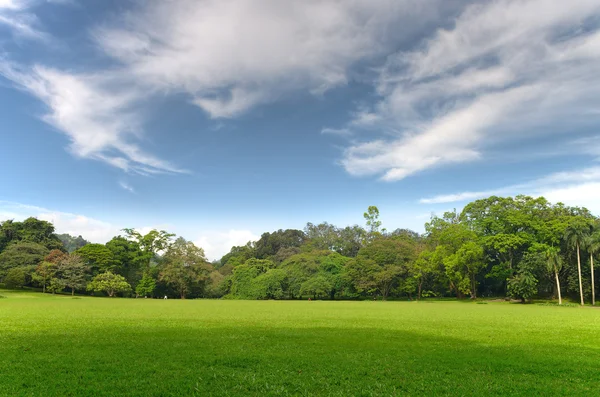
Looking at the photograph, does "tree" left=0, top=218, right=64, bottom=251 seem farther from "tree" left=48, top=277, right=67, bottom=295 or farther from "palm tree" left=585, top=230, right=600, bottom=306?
"palm tree" left=585, top=230, right=600, bottom=306

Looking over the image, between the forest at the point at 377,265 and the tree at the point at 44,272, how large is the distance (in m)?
0.19

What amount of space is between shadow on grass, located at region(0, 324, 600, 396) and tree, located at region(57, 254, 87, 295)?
2237 inches

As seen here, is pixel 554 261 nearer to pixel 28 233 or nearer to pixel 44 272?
pixel 44 272

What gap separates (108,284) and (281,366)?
6485 centimetres

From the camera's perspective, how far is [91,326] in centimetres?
1770

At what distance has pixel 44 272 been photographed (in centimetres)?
6225

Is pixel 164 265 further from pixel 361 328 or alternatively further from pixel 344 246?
pixel 361 328

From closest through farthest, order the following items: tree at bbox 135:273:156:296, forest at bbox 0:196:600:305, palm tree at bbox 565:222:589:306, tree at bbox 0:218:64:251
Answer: palm tree at bbox 565:222:589:306, forest at bbox 0:196:600:305, tree at bbox 135:273:156:296, tree at bbox 0:218:64:251

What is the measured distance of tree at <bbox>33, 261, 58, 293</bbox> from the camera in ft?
205

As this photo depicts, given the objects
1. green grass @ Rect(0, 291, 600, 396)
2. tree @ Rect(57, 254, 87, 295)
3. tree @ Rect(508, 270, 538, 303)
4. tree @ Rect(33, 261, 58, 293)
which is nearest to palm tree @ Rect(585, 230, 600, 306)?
tree @ Rect(508, 270, 538, 303)

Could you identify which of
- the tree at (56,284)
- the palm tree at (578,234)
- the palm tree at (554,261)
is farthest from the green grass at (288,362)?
the tree at (56,284)

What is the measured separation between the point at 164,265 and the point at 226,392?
7349 cm

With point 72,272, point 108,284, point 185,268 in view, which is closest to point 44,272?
point 72,272

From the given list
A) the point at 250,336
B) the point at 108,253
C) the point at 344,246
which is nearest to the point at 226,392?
the point at 250,336
